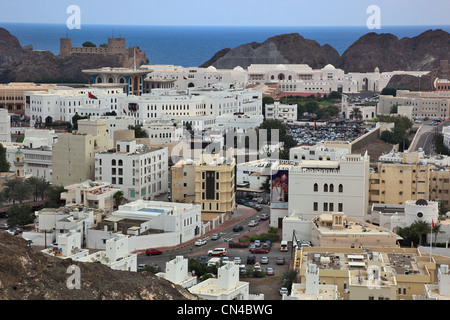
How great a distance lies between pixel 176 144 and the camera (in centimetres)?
3506

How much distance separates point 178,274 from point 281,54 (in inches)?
2504

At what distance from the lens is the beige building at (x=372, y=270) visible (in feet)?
51.6

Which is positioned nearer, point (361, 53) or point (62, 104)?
point (62, 104)

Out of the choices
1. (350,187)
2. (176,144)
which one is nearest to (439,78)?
(176,144)

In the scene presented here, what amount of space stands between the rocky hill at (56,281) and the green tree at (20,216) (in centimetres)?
1340

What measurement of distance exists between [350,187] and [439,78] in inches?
1759

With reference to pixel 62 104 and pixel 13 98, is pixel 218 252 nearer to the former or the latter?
pixel 62 104

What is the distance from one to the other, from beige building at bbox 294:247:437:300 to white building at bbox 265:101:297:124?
29.7 m

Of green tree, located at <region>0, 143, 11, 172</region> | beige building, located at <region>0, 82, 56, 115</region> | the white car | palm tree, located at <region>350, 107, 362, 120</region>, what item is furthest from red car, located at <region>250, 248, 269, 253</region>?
beige building, located at <region>0, 82, 56, 115</region>

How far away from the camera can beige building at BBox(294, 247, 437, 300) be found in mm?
15734

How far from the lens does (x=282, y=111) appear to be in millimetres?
49750

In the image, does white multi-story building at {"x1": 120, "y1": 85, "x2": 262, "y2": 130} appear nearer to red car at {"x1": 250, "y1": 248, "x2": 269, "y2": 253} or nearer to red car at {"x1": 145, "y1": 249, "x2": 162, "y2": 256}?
red car at {"x1": 145, "y1": 249, "x2": 162, "y2": 256}

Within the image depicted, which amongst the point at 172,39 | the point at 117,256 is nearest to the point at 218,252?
the point at 117,256

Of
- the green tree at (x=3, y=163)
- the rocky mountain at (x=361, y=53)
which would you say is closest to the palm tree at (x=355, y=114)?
the green tree at (x=3, y=163)
